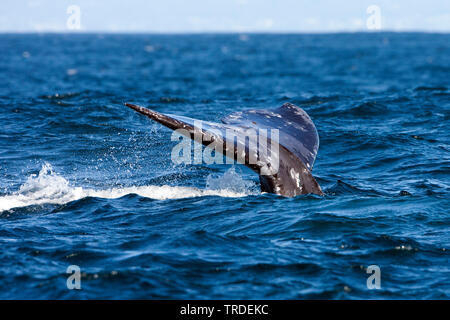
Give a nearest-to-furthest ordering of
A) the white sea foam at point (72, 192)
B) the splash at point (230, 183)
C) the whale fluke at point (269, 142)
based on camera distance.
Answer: the whale fluke at point (269, 142), the white sea foam at point (72, 192), the splash at point (230, 183)

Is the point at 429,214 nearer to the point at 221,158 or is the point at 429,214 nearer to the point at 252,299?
the point at 252,299

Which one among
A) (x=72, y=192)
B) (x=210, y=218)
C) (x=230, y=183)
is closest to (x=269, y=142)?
(x=210, y=218)

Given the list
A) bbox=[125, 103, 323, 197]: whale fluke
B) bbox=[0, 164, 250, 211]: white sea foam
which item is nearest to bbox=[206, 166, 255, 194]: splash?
Answer: bbox=[0, 164, 250, 211]: white sea foam

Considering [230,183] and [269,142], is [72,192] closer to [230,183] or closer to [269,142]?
[230,183]

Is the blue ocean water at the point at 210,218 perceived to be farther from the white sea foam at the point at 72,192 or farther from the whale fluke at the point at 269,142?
the whale fluke at the point at 269,142

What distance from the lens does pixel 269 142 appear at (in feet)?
31.8

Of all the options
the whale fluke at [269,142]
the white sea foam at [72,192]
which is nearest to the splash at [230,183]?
the white sea foam at [72,192]

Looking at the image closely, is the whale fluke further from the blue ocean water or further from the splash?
the splash

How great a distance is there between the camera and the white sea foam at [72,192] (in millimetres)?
10953

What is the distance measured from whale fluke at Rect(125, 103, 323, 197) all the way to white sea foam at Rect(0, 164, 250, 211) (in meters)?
1.23

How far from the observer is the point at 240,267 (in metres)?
7.90

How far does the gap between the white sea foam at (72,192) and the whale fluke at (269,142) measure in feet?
4.04

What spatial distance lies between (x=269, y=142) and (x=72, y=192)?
3768mm
